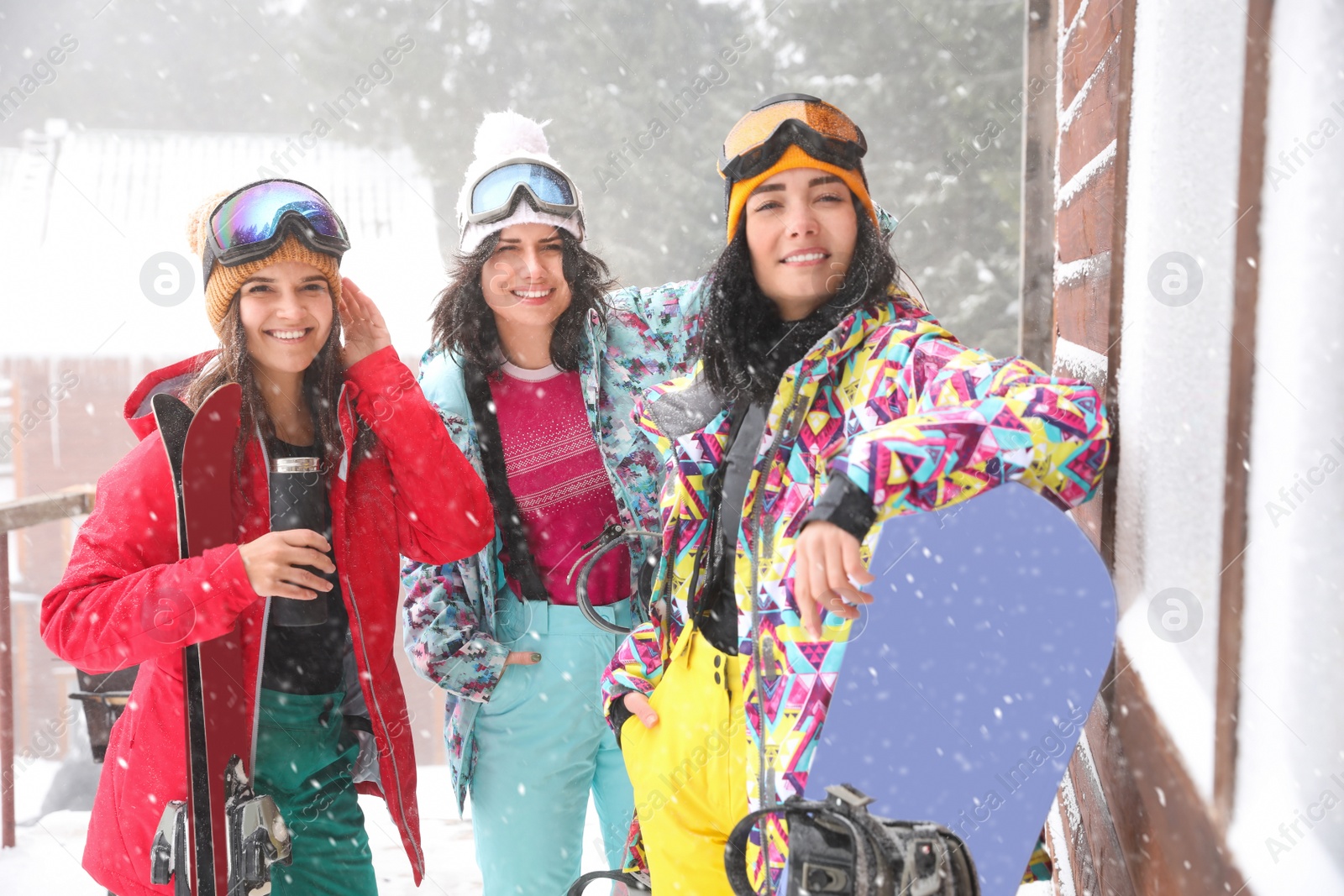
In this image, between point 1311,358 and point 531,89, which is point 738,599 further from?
point 531,89

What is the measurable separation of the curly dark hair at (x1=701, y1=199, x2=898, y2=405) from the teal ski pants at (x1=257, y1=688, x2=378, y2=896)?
1137 millimetres

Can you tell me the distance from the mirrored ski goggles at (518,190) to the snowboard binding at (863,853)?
5.82 feet

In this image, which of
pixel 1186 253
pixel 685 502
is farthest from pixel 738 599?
pixel 1186 253

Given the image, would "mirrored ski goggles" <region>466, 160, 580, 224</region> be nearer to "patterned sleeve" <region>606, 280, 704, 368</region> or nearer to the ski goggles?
"patterned sleeve" <region>606, 280, 704, 368</region>

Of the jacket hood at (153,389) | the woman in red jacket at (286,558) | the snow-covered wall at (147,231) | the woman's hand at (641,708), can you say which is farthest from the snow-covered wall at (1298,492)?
the snow-covered wall at (147,231)

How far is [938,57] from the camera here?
17.0 meters

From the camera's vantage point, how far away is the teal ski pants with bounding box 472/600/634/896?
2430 mm

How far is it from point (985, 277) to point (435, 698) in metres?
13.6

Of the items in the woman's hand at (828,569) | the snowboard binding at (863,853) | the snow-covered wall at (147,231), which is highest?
the snow-covered wall at (147,231)

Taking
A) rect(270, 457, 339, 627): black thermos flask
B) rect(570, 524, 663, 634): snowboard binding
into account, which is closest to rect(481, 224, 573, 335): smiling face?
rect(570, 524, 663, 634): snowboard binding

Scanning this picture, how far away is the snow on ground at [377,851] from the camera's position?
381cm

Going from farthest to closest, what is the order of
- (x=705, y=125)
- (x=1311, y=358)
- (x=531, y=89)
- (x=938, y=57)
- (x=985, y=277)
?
(x=531, y=89) → (x=705, y=125) → (x=938, y=57) → (x=985, y=277) → (x=1311, y=358)

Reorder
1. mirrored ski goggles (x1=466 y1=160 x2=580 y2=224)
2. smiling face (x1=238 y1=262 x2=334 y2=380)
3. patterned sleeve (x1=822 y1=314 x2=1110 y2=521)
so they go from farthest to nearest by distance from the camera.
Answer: mirrored ski goggles (x1=466 y1=160 x2=580 y2=224) → smiling face (x1=238 y1=262 x2=334 y2=380) → patterned sleeve (x1=822 y1=314 x2=1110 y2=521)

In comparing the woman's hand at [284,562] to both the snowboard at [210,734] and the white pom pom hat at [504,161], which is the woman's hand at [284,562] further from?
the white pom pom hat at [504,161]
